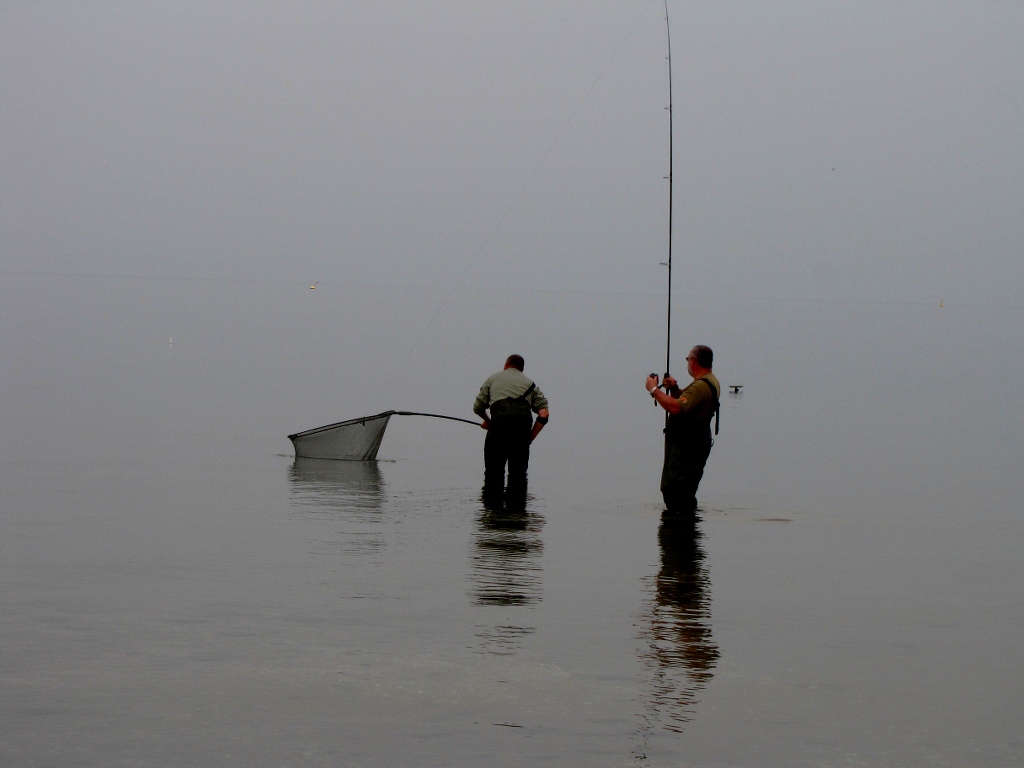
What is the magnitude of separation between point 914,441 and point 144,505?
12.8 meters

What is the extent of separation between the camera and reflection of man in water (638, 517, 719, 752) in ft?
18.4

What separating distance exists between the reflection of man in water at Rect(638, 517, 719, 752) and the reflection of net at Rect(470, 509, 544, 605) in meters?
0.78

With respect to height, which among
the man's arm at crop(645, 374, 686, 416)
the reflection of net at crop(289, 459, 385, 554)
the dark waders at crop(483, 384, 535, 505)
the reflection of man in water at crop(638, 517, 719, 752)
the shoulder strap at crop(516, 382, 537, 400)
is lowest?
the reflection of net at crop(289, 459, 385, 554)

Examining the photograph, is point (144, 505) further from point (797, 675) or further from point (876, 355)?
point (876, 355)

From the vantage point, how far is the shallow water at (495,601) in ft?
17.1

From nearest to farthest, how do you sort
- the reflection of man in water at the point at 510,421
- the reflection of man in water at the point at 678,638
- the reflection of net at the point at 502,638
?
the reflection of man in water at the point at 678,638
the reflection of net at the point at 502,638
the reflection of man in water at the point at 510,421

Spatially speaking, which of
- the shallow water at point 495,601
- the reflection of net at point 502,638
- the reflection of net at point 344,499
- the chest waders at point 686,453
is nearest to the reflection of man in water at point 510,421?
the shallow water at point 495,601

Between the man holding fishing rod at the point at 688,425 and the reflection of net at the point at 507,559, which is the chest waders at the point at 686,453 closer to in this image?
the man holding fishing rod at the point at 688,425

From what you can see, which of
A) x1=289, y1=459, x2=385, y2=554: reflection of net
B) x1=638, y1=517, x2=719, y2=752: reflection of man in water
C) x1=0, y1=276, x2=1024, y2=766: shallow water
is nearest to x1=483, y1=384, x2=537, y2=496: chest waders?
x1=0, y1=276, x2=1024, y2=766: shallow water

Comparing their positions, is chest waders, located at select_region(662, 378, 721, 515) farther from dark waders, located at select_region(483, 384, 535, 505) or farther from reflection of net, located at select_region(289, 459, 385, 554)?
reflection of net, located at select_region(289, 459, 385, 554)

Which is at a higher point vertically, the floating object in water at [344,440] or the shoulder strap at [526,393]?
the shoulder strap at [526,393]

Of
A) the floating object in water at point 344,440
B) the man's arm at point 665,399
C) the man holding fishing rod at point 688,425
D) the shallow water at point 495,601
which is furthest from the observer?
the floating object in water at point 344,440

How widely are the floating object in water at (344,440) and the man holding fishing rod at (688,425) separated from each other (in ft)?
16.3

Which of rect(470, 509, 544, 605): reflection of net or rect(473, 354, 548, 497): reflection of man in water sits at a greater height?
rect(473, 354, 548, 497): reflection of man in water
